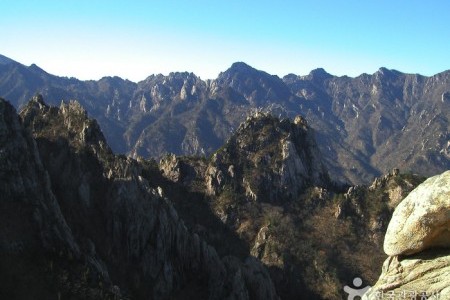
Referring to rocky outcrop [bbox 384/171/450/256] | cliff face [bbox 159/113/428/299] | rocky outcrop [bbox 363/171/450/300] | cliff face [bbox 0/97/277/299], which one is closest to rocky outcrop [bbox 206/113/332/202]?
cliff face [bbox 159/113/428/299]

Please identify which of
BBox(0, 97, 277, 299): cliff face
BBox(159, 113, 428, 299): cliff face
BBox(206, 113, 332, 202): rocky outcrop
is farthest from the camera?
BBox(206, 113, 332, 202): rocky outcrop

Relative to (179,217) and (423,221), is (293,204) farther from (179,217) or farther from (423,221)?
(423,221)

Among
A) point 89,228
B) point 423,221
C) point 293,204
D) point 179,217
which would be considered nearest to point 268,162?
point 293,204

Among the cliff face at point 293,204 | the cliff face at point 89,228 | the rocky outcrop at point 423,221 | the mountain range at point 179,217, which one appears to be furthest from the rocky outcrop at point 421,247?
the cliff face at point 293,204

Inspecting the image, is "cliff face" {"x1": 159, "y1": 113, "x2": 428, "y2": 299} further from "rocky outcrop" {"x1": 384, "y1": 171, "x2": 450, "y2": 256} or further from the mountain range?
"rocky outcrop" {"x1": 384, "y1": 171, "x2": 450, "y2": 256}

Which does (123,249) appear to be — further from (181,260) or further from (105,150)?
(105,150)

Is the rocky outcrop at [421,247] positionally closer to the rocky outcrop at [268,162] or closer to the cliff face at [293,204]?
the cliff face at [293,204]

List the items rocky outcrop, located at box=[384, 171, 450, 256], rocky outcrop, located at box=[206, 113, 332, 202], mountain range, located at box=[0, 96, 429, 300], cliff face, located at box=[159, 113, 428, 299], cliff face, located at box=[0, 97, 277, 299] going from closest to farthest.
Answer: rocky outcrop, located at box=[384, 171, 450, 256], cliff face, located at box=[0, 97, 277, 299], mountain range, located at box=[0, 96, 429, 300], cliff face, located at box=[159, 113, 428, 299], rocky outcrop, located at box=[206, 113, 332, 202]
